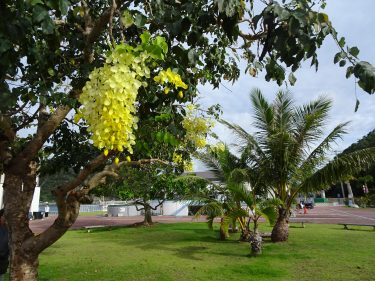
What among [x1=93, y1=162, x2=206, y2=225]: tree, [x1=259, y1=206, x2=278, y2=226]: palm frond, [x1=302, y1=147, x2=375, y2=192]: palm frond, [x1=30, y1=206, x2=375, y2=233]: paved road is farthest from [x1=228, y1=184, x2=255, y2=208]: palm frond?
[x1=30, y1=206, x2=375, y2=233]: paved road

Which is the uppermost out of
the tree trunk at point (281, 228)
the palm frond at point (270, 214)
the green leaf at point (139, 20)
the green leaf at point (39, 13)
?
the green leaf at point (139, 20)

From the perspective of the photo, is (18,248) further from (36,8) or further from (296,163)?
(296,163)

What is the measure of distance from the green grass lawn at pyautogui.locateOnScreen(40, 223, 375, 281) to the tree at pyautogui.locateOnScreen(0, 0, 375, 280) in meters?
3.61

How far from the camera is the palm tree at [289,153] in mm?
11609

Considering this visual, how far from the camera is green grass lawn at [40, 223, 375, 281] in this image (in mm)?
7902

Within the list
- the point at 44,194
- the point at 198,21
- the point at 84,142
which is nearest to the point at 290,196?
the point at 84,142

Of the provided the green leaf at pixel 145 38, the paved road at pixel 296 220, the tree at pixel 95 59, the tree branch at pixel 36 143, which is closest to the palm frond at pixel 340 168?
the tree at pixel 95 59

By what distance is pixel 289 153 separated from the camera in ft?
39.1

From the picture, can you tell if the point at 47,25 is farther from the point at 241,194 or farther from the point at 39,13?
the point at 241,194

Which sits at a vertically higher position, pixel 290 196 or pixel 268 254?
pixel 290 196

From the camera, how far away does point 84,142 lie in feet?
20.1

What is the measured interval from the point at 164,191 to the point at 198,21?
1833 centimetres

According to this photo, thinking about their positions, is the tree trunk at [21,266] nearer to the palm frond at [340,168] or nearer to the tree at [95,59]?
the tree at [95,59]

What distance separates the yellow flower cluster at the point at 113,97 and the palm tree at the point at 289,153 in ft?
31.7
